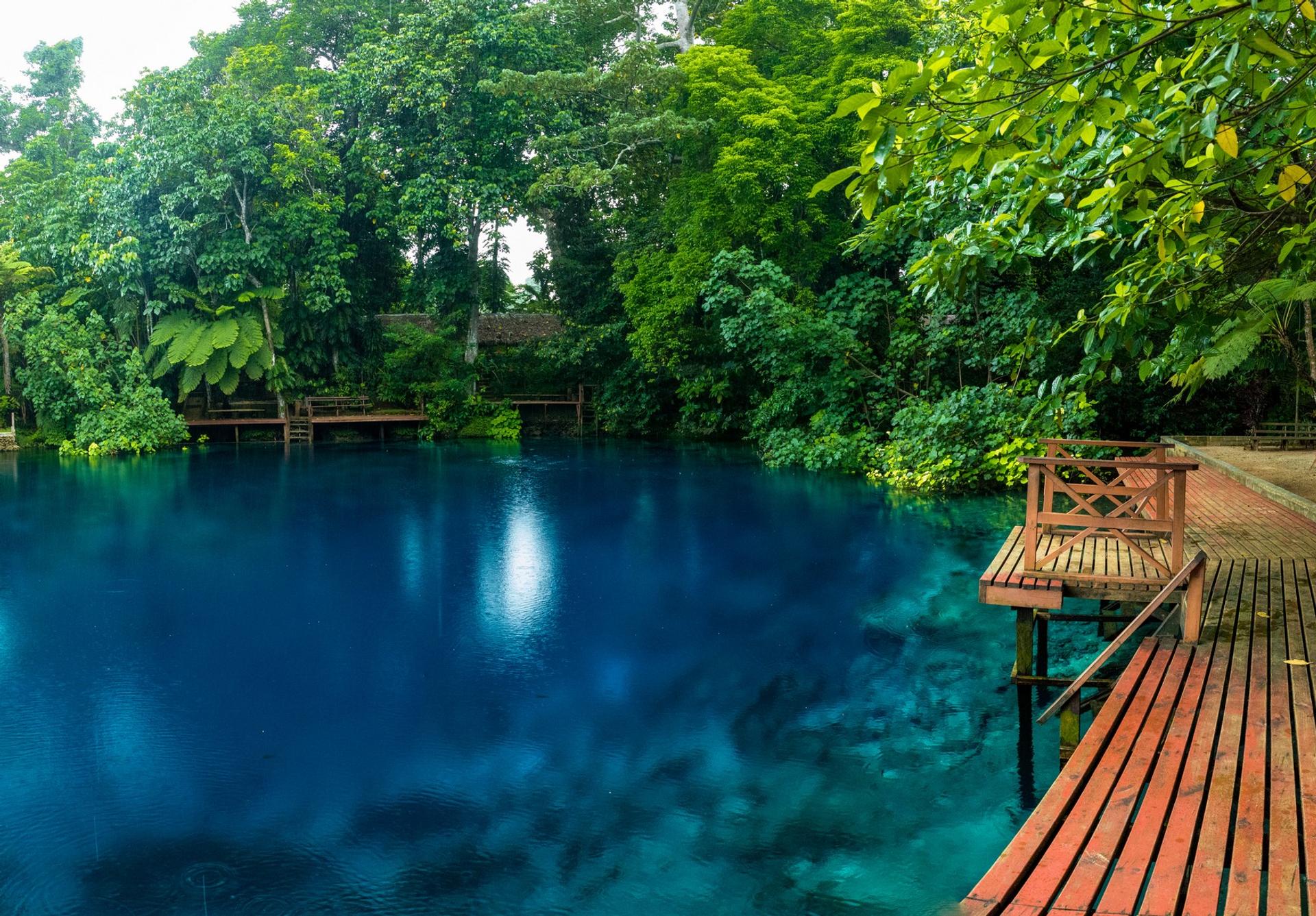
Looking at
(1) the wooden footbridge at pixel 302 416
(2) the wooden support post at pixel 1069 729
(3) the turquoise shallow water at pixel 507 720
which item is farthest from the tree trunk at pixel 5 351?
(2) the wooden support post at pixel 1069 729

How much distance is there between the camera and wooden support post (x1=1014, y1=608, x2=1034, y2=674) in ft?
24.3

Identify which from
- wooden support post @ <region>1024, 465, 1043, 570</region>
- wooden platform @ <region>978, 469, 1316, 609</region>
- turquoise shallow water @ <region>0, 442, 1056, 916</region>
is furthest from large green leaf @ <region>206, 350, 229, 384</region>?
wooden support post @ <region>1024, 465, 1043, 570</region>

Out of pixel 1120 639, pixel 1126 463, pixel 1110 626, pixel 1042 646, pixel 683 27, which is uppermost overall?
pixel 683 27

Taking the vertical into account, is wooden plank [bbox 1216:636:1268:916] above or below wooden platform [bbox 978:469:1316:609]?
below

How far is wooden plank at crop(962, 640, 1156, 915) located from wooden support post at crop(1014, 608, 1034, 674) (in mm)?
2250

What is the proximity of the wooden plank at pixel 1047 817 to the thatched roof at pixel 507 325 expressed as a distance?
89.8ft

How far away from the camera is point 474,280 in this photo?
28.5 metres

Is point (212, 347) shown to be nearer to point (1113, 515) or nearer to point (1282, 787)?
point (1113, 515)

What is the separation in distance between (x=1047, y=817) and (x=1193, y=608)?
265 cm

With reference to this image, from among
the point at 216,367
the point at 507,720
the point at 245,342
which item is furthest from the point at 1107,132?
the point at 216,367

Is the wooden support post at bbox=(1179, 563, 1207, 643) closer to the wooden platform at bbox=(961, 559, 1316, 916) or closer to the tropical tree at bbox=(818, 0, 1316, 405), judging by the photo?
the wooden platform at bbox=(961, 559, 1316, 916)

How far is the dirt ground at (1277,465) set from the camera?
10.6m

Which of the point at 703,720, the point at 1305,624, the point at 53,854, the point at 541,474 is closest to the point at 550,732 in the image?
the point at 703,720

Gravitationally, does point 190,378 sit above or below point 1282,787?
above
